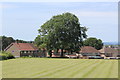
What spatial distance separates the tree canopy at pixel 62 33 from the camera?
75000mm

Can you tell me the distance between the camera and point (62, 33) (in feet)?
248

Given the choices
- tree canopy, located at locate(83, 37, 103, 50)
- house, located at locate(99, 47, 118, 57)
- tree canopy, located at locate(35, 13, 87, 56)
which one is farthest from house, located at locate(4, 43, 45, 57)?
tree canopy, located at locate(83, 37, 103, 50)

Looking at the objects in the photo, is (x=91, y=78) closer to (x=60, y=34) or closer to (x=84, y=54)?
(x=60, y=34)

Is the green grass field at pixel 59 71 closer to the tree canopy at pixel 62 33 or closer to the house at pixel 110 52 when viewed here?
the tree canopy at pixel 62 33

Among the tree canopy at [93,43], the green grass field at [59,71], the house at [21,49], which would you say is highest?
the tree canopy at [93,43]

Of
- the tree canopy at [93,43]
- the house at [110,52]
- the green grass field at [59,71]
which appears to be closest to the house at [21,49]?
the house at [110,52]

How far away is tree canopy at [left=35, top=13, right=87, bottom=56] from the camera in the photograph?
246ft

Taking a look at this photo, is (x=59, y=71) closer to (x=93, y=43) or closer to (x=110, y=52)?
(x=110, y=52)

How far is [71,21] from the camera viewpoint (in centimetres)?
7619

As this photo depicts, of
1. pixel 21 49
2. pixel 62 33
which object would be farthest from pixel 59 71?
pixel 21 49

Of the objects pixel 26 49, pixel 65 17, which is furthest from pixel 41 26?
pixel 26 49

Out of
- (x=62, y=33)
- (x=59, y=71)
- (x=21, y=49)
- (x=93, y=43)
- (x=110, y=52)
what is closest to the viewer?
(x=59, y=71)

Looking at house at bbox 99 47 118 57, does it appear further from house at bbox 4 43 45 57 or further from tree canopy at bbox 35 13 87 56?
tree canopy at bbox 35 13 87 56

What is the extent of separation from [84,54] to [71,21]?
44.1 m
